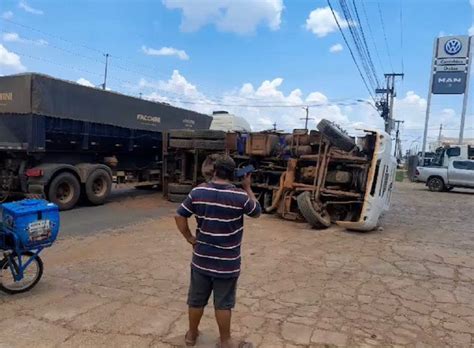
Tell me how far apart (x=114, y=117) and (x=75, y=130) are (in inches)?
61.4

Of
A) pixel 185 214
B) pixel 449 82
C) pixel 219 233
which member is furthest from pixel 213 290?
pixel 449 82

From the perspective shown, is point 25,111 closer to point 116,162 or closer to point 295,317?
point 116,162

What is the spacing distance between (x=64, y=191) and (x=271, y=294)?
313 inches

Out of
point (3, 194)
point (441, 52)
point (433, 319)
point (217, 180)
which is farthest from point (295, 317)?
point (441, 52)

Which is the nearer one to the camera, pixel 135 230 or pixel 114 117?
pixel 135 230

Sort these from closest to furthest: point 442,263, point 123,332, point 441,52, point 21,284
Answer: point 123,332, point 21,284, point 442,263, point 441,52

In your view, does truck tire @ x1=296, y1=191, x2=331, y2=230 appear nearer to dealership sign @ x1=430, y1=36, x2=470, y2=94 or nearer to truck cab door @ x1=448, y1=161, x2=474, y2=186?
truck cab door @ x1=448, y1=161, x2=474, y2=186

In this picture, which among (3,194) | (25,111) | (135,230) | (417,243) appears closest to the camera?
(417,243)

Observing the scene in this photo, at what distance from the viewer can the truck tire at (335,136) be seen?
31.0 ft

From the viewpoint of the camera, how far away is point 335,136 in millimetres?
9492

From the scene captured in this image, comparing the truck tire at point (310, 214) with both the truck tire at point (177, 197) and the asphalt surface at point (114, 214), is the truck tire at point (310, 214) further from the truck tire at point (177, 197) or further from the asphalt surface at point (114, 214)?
the truck tire at point (177, 197)

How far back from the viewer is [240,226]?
3492 millimetres

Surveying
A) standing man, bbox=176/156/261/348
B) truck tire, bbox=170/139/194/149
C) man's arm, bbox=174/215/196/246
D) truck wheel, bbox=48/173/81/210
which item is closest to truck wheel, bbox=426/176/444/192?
truck tire, bbox=170/139/194/149

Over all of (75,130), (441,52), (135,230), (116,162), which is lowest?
(135,230)
